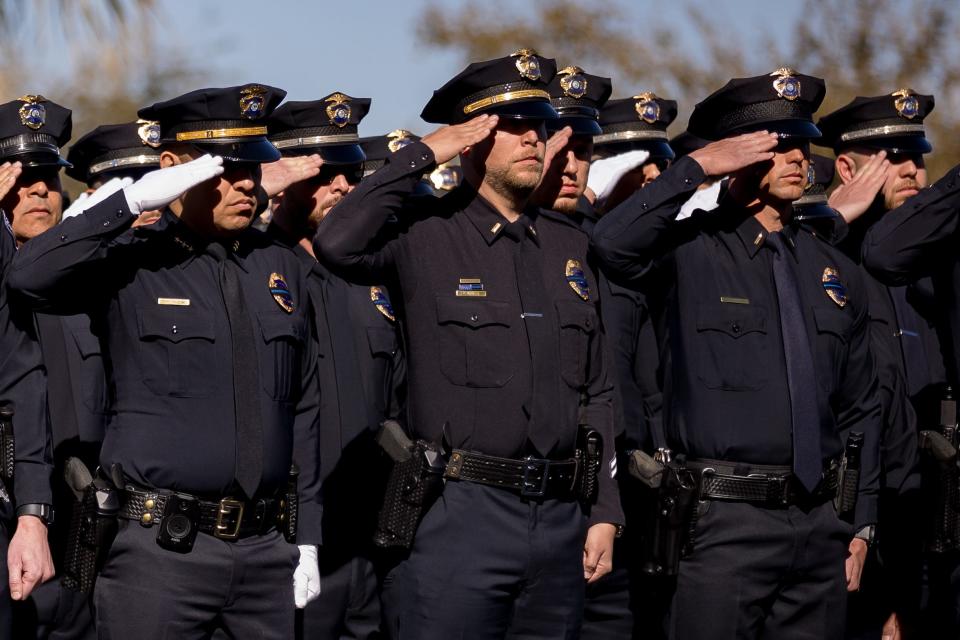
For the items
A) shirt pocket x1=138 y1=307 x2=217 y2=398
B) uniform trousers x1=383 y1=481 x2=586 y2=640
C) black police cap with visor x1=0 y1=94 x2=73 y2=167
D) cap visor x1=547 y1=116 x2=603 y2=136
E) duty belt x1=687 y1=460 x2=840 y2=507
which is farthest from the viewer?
cap visor x1=547 y1=116 x2=603 y2=136

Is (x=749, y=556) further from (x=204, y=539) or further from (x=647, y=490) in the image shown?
(x=204, y=539)

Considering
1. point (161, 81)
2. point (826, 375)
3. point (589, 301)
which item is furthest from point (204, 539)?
point (161, 81)

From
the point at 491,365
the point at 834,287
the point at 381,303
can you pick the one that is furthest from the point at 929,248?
the point at 381,303

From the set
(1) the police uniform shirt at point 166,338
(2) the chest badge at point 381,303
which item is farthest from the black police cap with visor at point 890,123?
(1) the police uniform shirt at point 166,338

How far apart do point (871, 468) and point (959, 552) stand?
682 mm

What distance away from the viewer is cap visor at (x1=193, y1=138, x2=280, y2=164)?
5.79 metres

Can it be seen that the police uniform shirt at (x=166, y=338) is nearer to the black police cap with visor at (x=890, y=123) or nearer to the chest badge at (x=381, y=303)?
the chest badge at (x=381, y=303)

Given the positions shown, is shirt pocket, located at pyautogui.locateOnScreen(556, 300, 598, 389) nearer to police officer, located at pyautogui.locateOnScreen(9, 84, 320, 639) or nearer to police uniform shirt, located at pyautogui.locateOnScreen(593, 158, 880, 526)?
police uniform shirt, located at pyautogui.locateOnScreen(593, 158, 880, 526)

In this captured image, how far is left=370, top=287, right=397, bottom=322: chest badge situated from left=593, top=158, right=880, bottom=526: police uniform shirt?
55.4 inches

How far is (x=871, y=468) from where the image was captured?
22.2 ft

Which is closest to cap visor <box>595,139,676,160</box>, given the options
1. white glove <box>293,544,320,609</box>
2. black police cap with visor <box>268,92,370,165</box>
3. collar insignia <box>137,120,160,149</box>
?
black police cap with visor <box>268,92,370,165</box>

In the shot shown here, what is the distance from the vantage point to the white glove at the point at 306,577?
5980 millimetres

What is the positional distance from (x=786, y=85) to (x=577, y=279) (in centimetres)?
122

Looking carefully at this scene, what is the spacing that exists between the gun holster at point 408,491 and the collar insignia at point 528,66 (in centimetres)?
142
